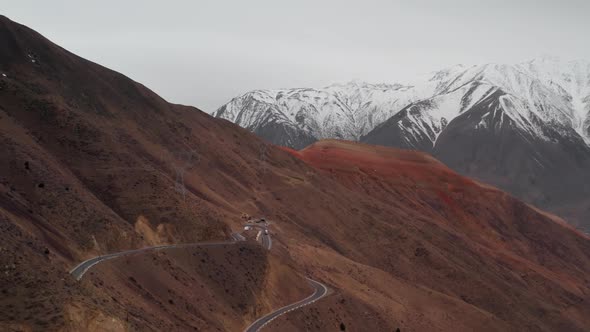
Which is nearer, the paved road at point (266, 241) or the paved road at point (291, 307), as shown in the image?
the paved road at point (291, 307)

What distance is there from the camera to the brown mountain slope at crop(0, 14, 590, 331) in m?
39.5

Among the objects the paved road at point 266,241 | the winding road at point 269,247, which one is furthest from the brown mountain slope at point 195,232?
the paved road at point 266,241

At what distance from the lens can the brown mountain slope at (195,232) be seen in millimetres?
39500

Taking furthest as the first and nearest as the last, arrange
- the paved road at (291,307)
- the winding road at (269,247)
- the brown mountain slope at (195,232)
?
the paved road at (291,307) → the winding road at (269,247) → the brown mountain slope at (195,232)

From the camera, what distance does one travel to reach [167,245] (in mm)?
56969

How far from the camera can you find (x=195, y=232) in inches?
2382

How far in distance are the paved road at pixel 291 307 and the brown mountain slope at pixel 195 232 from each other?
78 cm

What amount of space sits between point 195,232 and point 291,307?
10.7m

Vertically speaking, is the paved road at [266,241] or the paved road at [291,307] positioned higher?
the paved road at [266,241]

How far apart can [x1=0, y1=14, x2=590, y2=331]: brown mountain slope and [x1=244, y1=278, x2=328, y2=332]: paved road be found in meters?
0.78

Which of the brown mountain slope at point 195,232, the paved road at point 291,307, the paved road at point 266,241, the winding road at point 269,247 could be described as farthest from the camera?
the paved road at point 266,241

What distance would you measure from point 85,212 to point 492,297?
6928 centimetres

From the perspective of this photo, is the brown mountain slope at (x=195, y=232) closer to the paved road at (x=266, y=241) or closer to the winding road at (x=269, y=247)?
the winding road at (x=269, y=247)

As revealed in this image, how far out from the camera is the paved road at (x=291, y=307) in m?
49.7
